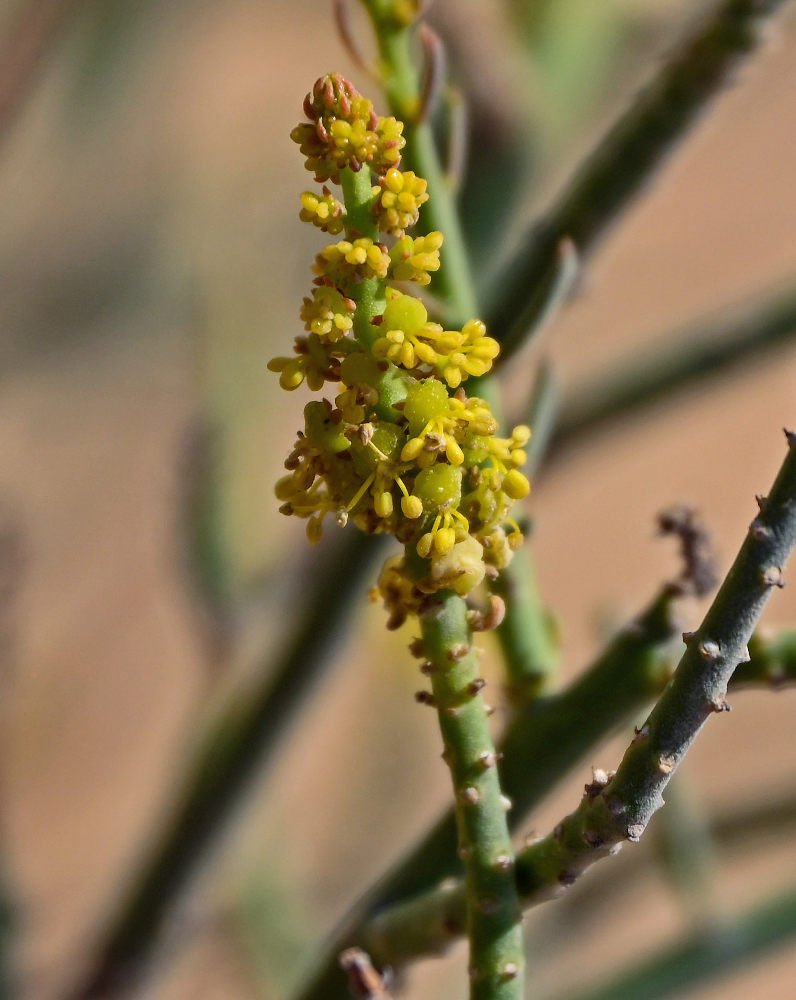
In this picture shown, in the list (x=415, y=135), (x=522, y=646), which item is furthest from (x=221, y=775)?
(x=415, y=135)

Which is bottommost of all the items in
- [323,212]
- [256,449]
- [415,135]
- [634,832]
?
[634,832]

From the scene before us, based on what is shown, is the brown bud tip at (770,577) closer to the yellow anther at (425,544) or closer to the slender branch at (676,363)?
the yellow anther at (425,544)

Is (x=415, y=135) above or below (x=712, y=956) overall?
above

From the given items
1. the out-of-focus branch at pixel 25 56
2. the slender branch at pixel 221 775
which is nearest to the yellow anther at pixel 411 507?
the slender branch at pixel 221 775

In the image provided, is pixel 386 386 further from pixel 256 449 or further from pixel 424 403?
pixel 256 449

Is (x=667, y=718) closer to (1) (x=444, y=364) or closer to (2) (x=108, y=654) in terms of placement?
(1) (x=444, y=364)

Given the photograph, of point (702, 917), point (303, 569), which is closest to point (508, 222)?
point (303, 569)
